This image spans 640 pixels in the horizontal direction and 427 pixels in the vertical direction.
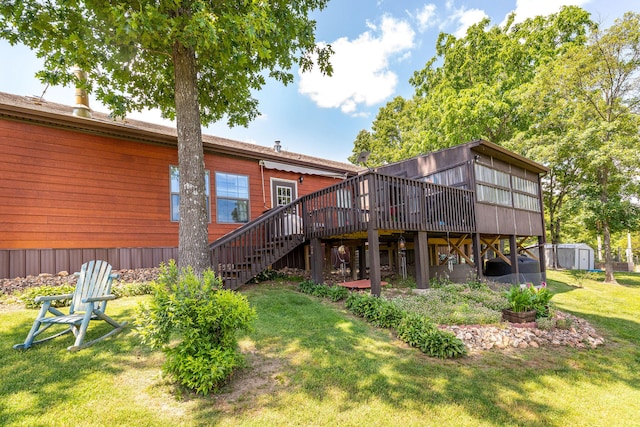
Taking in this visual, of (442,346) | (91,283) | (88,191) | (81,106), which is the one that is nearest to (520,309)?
(442,346)

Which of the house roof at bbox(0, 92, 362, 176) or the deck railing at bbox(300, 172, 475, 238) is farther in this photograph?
the house roof at bbox(0, 92, 362, 176)

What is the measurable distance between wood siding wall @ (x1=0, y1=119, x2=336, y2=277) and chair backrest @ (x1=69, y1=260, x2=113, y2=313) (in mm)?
3624

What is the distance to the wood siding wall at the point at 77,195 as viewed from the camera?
6.96 meters

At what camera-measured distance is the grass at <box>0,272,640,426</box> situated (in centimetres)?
285

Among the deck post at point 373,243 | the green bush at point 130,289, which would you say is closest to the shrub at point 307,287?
the deck post at point 373,243

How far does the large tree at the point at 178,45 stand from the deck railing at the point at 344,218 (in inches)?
59.9

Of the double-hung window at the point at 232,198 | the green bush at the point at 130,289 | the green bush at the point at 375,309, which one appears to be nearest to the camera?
the green bush at the point at 375,309

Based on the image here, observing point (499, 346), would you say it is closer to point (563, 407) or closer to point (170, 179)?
point (563, 407)

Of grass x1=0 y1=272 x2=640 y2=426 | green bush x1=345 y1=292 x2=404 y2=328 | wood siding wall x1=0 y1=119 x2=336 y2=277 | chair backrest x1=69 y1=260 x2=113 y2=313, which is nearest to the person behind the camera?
grass x1=0 y1=272 x2=640 y2=426

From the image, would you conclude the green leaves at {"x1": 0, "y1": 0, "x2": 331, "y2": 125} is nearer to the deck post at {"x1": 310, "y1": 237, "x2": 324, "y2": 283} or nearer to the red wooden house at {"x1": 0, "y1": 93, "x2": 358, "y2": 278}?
the red wooden house at {"x1": 0, "y1": 93, "x2": 358, "y2": 278}

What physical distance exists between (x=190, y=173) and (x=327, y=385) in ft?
14.6

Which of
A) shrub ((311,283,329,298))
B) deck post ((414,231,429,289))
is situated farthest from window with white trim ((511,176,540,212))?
shrub ((311,283,329,298))

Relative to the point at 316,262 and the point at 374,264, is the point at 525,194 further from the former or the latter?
the point at 316,262

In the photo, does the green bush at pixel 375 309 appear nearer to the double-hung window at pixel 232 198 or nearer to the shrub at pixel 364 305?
the shrub at pixel 364 305
